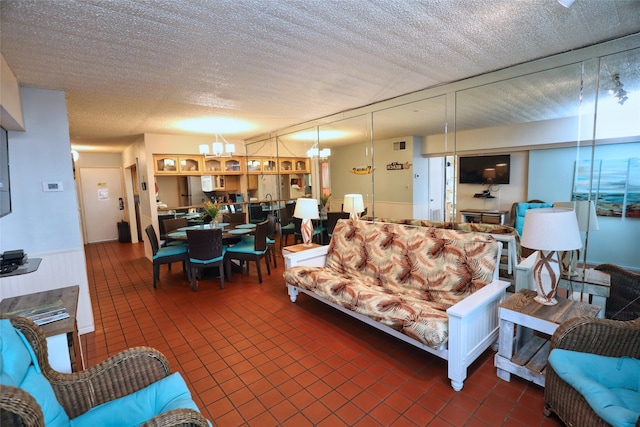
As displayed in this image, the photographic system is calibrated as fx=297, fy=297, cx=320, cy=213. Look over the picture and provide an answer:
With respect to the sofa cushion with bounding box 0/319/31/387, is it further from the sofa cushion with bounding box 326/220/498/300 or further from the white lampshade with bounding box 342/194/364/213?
the white lampshade with bounding box 342/194/364/213

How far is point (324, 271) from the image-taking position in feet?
10.7

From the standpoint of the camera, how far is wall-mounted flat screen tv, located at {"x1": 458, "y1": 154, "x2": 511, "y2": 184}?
3582 mm

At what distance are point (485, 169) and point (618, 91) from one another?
140 centimetres

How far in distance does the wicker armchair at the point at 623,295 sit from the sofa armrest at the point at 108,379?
3.05m

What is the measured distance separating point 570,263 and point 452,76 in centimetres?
201

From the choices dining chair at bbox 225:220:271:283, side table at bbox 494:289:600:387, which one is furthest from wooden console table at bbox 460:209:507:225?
dining chair at bbox 225:220:271:283

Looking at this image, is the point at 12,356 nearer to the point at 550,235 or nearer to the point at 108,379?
the point at 108,379

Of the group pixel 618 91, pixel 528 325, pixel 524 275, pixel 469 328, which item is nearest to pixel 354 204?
pixel 524 275

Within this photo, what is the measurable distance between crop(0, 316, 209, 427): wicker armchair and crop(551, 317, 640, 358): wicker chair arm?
1902 mm

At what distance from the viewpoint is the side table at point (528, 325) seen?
1.86 metres

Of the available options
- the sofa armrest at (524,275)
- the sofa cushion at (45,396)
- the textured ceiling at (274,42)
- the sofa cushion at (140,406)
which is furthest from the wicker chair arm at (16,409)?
the sofa armrest at (524,275)

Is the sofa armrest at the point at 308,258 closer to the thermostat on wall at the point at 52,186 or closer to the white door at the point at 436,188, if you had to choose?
the white door at the point at 436,188

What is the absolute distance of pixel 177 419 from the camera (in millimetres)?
1123

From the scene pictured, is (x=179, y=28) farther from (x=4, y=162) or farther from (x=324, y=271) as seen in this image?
(x=324, y=271)
